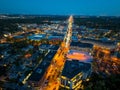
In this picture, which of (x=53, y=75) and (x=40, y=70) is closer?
(x=53, y=75)

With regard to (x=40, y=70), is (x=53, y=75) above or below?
below

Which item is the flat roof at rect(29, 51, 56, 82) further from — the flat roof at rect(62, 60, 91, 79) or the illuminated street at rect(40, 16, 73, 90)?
the flat roof at rect(62, 60, 91, 79)

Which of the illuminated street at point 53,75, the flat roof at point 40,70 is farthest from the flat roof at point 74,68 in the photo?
the flat roof at point 40,70

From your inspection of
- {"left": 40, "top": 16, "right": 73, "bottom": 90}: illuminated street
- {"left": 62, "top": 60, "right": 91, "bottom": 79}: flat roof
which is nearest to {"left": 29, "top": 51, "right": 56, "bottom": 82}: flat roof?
{"left": 40, "top": 16, "right": 73, "bottom": 90}: illuminated street

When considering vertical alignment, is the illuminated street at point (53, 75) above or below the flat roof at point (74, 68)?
below

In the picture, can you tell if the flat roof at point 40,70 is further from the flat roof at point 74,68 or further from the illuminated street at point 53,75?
the flat roof at point 74,68

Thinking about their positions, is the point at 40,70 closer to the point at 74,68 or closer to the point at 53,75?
the point at 53,75

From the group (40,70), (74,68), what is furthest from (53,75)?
(74,68)

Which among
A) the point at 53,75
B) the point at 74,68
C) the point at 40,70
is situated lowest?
the point at 53,75

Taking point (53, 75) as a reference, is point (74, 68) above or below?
above
